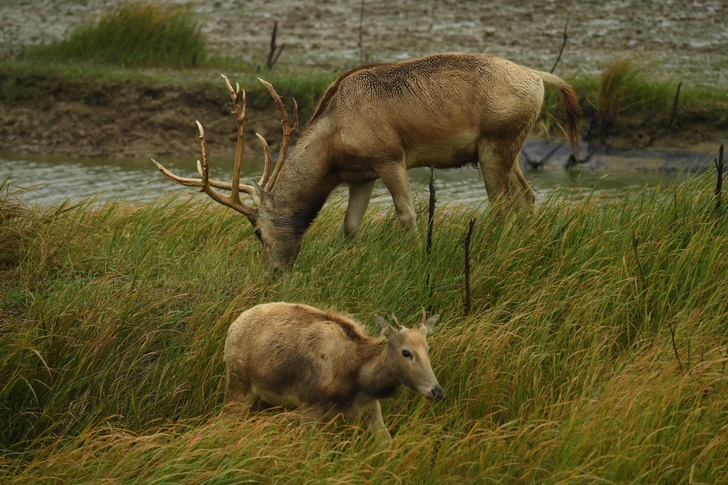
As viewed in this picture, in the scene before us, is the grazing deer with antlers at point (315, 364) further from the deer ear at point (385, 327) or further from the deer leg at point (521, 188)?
the deer leg at point (521, 188)

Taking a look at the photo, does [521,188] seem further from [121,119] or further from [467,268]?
[121,119]

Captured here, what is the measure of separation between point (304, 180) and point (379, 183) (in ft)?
19.3

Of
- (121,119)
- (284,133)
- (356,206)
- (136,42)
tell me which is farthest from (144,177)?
(356,206)

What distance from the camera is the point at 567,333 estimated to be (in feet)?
21.3

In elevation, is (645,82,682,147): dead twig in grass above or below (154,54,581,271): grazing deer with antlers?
below

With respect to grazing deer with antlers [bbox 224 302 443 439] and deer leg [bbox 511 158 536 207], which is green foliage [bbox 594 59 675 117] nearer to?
deer leg [bbox 511 158 536 207]

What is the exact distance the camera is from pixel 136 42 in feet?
55.9

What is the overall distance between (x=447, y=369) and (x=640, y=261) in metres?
1.83

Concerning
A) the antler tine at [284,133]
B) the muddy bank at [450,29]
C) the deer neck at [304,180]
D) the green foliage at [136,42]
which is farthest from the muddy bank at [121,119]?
the deer neck at [304,180]

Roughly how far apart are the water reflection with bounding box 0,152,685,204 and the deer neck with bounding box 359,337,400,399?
6.96 m

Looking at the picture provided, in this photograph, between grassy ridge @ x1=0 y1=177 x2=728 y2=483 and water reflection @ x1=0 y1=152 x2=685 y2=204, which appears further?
water reflection @ x1=0 y1=152 x2=685 y2=204

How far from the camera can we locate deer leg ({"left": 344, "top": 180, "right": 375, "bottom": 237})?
8.52m

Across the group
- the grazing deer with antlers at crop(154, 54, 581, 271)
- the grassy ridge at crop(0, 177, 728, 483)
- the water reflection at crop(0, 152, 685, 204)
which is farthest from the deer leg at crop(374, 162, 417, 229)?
the water reflection at crop(0, 152, 685, 204)

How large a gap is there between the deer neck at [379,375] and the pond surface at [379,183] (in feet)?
24.2
